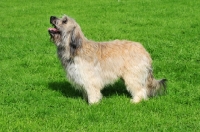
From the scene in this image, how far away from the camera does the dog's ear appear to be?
7242 millimetres

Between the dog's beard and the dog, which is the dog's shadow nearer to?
the dog

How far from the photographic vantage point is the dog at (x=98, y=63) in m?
7.30

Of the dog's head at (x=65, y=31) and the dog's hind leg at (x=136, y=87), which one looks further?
the dog's hind leg at (x=136, y=87)

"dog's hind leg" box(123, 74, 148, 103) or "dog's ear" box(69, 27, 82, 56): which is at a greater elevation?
"dog's ear" box(69, 27, 82, 56)

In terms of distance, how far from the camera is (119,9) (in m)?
16.7

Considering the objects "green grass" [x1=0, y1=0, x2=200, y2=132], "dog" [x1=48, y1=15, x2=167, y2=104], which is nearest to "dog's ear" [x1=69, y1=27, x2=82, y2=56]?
"dog" [x1=48, y1=15, x2=167, y2=104]

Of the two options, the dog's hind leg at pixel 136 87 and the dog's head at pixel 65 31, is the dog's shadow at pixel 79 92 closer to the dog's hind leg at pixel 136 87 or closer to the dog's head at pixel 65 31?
the dog's hind leg at pixel 136 87

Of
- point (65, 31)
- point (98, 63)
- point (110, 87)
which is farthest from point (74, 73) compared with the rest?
point (110, 87)

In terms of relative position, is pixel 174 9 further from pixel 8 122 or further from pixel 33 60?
pixel 8 122

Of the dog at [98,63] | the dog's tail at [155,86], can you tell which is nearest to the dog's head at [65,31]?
the dog at [98,63]

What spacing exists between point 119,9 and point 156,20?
2.66 m

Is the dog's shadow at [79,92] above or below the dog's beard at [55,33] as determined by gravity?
below

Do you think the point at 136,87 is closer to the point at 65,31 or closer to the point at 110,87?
the point at 110,87

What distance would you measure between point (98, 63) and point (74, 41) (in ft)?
2.13
